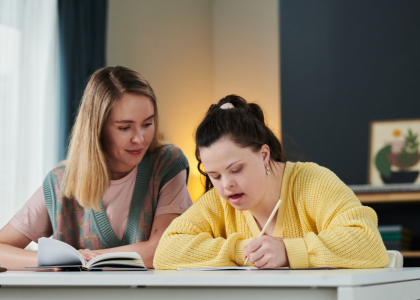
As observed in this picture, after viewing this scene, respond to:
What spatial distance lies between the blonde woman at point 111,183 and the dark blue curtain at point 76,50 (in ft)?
3.72

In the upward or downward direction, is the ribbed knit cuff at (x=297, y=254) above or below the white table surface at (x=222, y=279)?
below

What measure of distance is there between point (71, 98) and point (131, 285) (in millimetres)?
2279

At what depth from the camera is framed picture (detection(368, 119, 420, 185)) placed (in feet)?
10.1

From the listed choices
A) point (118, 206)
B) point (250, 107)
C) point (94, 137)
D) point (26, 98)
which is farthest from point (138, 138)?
point (26, 98)

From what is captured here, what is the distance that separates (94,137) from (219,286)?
1022mm

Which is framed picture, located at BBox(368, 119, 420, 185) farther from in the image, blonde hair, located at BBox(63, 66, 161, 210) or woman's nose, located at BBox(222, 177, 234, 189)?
woman's nose, located at BBox(222, 177, 234, 189)

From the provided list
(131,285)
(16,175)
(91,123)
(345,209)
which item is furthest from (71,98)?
(131,285)

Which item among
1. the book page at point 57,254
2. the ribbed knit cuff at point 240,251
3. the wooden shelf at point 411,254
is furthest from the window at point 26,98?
the wooden shelf at point 411,254

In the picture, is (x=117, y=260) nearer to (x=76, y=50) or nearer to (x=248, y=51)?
(x=76, y=50)

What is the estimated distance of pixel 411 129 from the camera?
3.10 m

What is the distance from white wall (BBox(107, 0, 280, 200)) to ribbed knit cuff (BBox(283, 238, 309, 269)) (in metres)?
2.75

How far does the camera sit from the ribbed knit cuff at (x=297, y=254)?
1041 millimetres

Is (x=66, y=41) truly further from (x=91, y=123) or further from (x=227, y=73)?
(x=227, y=73)

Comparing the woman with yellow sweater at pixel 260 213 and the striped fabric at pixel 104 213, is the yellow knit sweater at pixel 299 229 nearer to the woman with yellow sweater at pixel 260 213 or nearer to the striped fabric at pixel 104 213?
the woman with yellow sweater at pixel 260 213
